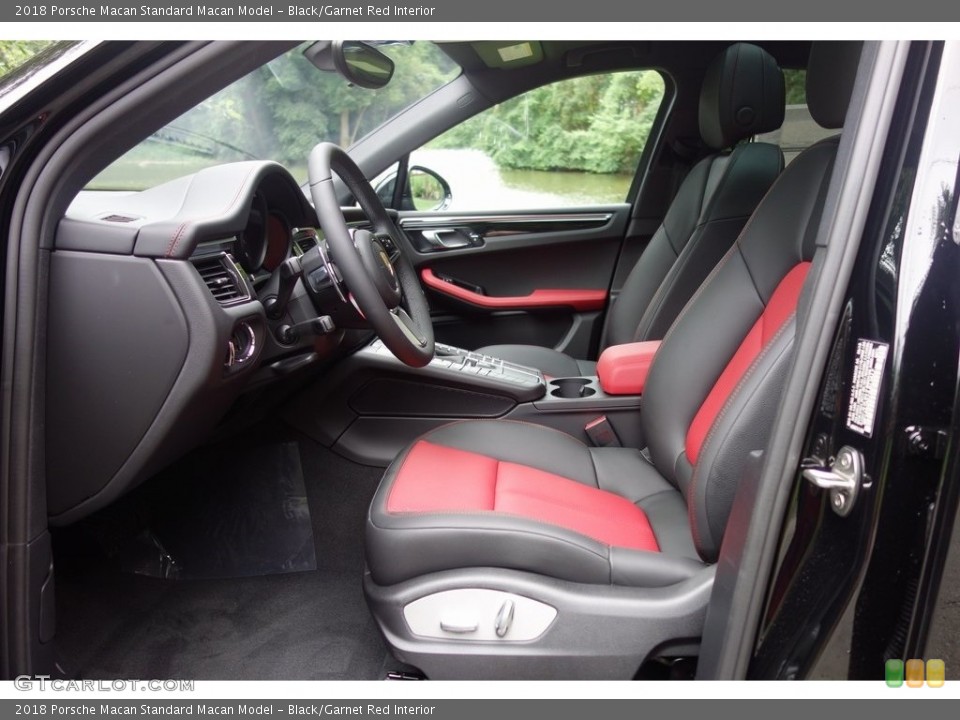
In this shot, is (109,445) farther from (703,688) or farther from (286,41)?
(703,688)

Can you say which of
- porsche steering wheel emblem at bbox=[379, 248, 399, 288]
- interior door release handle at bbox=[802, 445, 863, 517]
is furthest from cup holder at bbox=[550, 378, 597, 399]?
interior door release handle at bbox=[802, 445, 863, 517]

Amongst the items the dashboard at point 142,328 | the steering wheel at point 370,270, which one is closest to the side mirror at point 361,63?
the steering wheel at point 370,270

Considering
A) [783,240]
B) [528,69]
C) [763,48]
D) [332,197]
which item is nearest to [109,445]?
[332,197]

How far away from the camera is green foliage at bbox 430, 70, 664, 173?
2.77 meters

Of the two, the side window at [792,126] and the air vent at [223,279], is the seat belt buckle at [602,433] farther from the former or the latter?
the air vent at [223,279]

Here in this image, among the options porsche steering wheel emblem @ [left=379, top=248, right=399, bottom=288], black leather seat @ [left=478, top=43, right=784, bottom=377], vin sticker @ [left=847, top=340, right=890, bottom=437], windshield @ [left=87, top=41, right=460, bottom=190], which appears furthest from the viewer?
black leather seat @ [left=478, top=43, right=784, bottom=377]

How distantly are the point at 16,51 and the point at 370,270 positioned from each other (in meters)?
0.65

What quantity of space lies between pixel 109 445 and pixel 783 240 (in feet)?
4.26

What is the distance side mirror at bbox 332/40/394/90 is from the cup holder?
900 mm

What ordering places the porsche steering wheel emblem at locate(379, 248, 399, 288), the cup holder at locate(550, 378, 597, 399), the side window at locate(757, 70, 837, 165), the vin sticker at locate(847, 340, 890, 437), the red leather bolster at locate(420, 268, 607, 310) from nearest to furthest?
the vin sticker at locate(847, 340, 890, 437)
the porsche steering wheel emblem at locate(379, 248, 399, 288)
the side window at locate(757, 70, 837, 165)
the cup holder at locate(550, 378, 597, 399)
the red leather bolster at locate(420, 268, 607, 310)

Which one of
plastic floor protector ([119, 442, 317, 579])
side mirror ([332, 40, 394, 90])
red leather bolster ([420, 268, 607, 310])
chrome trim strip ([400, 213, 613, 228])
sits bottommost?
plastic floor protector ([119, 442, 317, 579])

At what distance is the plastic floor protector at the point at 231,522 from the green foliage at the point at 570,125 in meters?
1.39

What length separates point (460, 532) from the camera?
1.25 m

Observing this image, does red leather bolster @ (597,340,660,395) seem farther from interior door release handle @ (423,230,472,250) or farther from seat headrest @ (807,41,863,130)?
interior door release handle @ (423,230,472,250)
